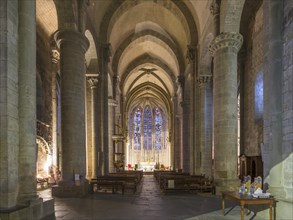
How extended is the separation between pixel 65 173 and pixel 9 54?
7570 mm

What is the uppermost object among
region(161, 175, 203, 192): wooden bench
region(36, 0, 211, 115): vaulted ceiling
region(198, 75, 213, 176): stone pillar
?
region(36, 0, 211, 115): vaulted ceiling

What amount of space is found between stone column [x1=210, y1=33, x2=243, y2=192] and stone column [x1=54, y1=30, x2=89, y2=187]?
639 centimetres

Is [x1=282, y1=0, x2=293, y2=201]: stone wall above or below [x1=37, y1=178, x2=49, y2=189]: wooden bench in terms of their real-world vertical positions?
above

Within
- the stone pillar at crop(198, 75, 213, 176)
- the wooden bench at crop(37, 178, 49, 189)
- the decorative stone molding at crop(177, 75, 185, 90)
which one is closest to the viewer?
the wooden bench at crop(37, 178, 49, 189)

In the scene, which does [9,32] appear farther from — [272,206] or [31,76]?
[272,206]

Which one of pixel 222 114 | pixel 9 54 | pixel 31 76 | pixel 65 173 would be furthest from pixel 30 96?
pixel 222 114

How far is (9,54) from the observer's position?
24.8 ft

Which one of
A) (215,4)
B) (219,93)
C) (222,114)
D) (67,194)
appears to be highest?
(215,4)

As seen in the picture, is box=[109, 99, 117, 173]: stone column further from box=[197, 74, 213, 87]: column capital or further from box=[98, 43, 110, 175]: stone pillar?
box=[197, 74, 213, 87]: column capital

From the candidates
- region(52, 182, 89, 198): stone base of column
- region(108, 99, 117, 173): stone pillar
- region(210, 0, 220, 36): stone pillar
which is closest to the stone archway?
region(108, 99, 117, 173): stone pillar

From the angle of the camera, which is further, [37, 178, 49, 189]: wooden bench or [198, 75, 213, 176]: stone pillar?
[198, 75, 213, 176]: stone pillar

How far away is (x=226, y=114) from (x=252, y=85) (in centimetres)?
712

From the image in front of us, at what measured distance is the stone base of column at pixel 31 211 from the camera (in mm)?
7098

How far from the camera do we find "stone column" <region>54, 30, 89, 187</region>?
1388cm
